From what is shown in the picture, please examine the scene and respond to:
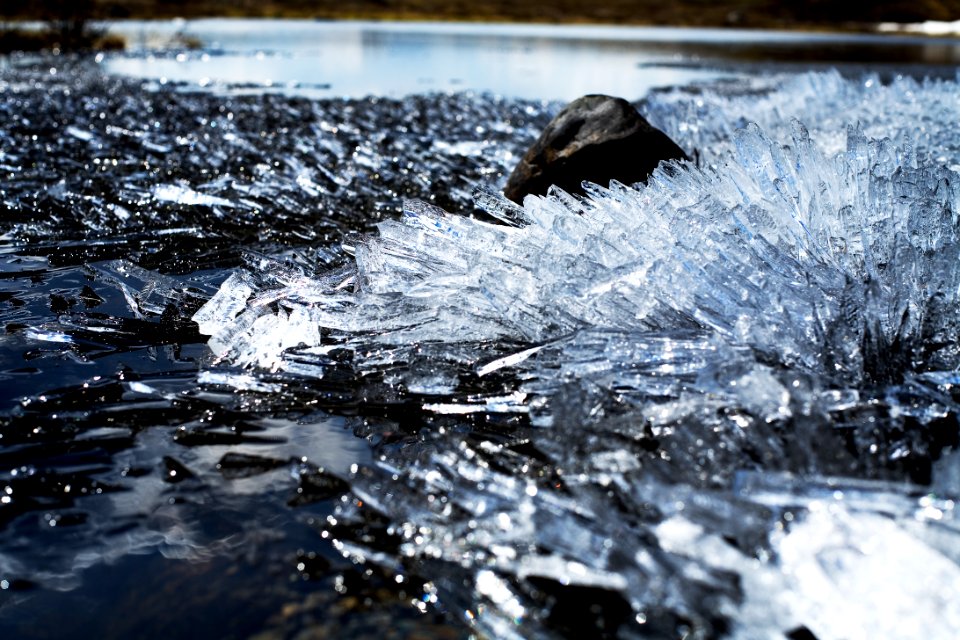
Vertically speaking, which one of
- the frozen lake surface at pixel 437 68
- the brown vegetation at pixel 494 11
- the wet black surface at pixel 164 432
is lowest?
the wet black surface at pixel 164 432

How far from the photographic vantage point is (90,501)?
2.32m

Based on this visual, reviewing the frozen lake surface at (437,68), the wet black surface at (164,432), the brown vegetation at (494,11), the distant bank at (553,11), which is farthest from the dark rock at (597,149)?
the distant bank at (553,11)

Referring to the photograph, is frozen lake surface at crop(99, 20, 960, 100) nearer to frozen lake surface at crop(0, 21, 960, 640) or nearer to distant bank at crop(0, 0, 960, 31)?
distant bank at crop(0, 0, 960, 31)

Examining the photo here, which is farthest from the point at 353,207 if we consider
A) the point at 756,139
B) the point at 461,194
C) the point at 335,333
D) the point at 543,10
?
the point at 543,10

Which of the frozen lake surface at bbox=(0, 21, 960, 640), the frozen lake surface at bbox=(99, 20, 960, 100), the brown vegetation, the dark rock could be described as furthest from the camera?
the brown vegetation

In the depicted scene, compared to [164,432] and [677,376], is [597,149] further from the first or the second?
[164,432]

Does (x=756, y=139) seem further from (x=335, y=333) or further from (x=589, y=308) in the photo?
(x=335, y=333)

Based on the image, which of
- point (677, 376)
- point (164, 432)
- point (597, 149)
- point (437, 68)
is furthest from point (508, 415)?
point (437, 68)

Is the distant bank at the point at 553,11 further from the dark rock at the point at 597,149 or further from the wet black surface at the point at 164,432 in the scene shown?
the dark rock at the point at 597,149

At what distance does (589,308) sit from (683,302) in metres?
0.43

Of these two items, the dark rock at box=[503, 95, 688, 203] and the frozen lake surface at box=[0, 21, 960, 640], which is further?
the dark rock at box=[503, 95, 688, 203]

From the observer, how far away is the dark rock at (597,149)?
19.8ft

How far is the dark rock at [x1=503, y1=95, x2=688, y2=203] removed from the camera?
6.03m

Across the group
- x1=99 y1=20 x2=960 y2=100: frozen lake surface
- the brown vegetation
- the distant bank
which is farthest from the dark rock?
the distant bank
